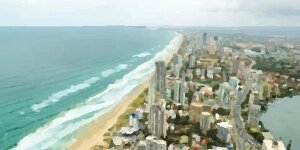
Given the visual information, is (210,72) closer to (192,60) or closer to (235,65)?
(235,65)

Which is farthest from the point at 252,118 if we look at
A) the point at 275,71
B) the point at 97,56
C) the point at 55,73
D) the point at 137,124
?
the point at 97,56

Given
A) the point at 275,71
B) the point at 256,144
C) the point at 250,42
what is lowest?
the point at 256,144

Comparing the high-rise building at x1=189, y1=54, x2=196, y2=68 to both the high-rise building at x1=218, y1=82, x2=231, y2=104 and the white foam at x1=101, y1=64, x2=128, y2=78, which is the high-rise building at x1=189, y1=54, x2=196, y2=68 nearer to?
the high-rise building at x1=218, y1=82, x2=231, y2=104

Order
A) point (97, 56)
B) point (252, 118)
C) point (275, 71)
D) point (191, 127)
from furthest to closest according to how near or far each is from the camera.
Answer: point (97, 56) → point (275, 71) → point (252, 118) → point (191, 127)

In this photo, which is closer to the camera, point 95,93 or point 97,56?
point 95,93

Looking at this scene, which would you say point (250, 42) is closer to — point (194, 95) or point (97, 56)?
point (194, 95)

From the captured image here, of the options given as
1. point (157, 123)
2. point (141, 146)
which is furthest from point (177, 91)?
point (141, 146)

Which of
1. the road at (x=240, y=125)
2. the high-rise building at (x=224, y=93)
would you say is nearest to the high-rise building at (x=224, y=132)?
the road at (x=240, y=125)
